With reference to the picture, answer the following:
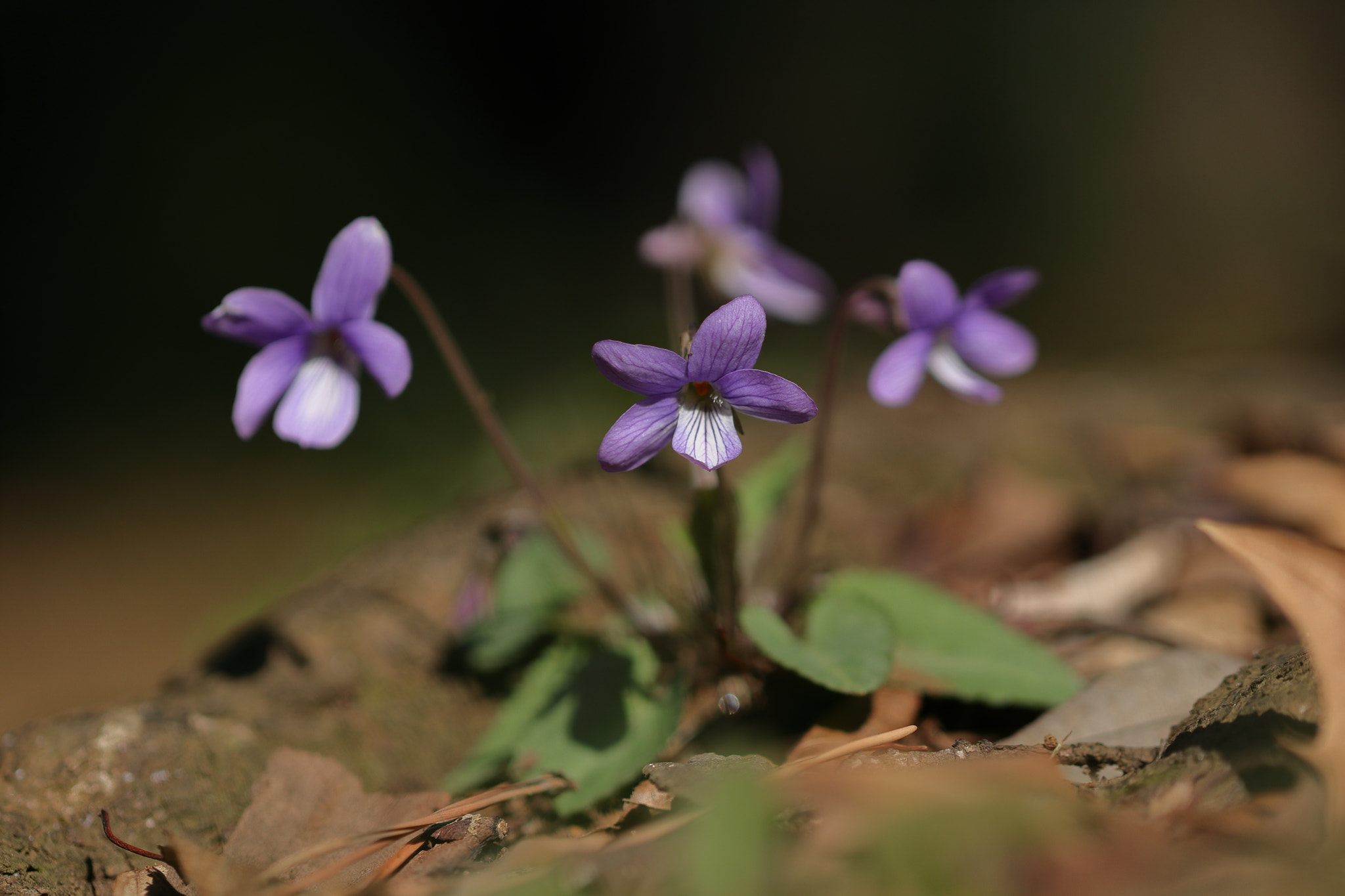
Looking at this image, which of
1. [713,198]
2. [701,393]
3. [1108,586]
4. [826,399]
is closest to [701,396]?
[701,393]

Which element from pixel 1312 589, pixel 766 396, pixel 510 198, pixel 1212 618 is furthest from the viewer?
pixel 510 198

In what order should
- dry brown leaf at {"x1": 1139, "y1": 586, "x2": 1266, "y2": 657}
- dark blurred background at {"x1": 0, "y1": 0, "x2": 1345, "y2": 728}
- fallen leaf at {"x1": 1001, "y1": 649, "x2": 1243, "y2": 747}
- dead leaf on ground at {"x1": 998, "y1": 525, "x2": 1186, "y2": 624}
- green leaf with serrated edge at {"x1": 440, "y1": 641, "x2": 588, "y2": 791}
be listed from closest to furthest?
fallen leaf at {"x1": 1001, "y1": 649, "x2": 1243, "y2": 747} < green leaf with serrated edge at {"x1": 440, "y1": 641, "x2": 588, "y2": 791} < dry brown leaf at {"x1": 1139, "y1": 586, "x2": 1266, "y2": 657} < dead leaf on ground at {"x1": 998, "y1": 525, "x2": 1186, "y2": 624} < dark blurred background at {"x1": 0, "y1": 0, "x2": 1345, "y2": 728}

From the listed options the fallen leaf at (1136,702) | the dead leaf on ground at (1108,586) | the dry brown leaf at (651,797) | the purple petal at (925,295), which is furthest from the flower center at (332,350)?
the dead leaf on ground at (1108,586)

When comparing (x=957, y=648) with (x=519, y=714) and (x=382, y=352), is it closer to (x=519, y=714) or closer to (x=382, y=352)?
(x=519, y=714)

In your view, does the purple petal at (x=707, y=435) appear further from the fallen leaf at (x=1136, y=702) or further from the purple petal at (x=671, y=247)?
the purple petal at (x=671, y=247)

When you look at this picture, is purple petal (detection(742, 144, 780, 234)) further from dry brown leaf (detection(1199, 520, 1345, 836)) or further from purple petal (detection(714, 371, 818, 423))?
dry brown leaf (detection(1199, 520, 1345, 836))

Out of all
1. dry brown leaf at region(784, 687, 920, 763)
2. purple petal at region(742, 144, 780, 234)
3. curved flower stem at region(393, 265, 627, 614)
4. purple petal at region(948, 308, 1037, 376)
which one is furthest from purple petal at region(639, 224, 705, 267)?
dry brown leaf at region(784, 687, 920, 763)

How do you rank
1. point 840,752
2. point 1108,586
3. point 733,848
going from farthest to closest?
point 1108,586, point 840,752, point 733,848
